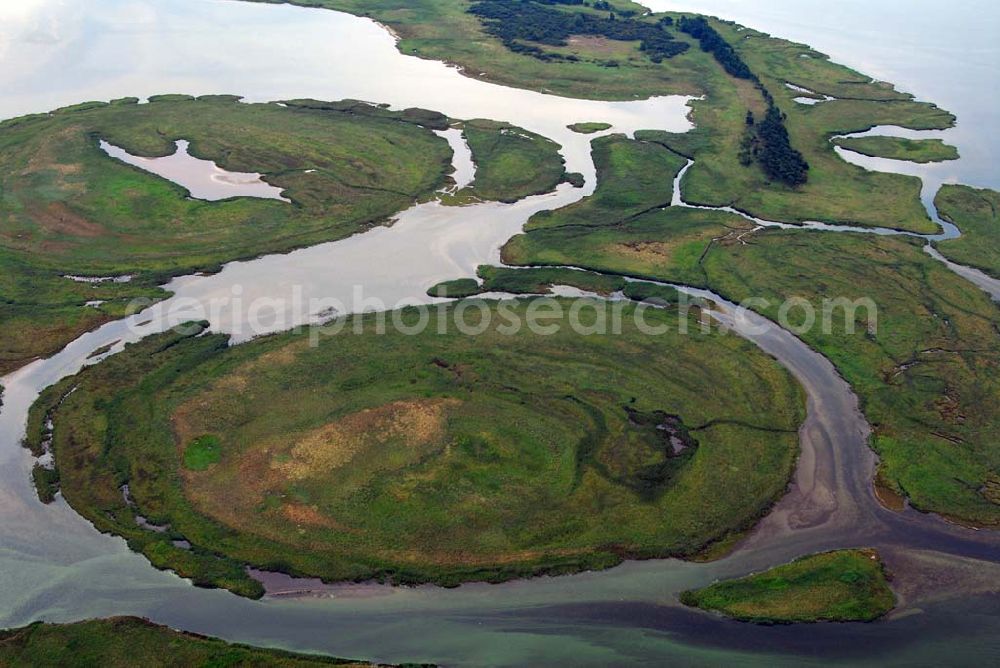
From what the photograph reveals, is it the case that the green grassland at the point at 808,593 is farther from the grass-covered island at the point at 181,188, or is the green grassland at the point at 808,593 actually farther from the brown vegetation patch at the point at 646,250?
the grass-covered island at the point at 181,188

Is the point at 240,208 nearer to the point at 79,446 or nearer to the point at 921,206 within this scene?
the point at 79,446

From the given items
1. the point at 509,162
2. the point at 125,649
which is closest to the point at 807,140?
the point at 509,162

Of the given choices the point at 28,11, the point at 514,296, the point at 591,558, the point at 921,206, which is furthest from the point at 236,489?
the point at 28,11

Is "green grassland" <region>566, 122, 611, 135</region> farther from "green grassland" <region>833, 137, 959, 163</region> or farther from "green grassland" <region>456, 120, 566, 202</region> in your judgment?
"green grassland" <region>833, 137, 959, 163</region>

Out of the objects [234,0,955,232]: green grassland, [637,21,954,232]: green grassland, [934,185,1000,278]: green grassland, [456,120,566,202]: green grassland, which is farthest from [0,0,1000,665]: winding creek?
[934,185,1000,278]: green grassland

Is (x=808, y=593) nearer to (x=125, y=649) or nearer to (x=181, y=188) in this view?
(x=125, y=649)
